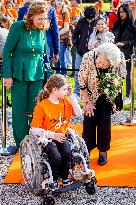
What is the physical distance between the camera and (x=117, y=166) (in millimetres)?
6211

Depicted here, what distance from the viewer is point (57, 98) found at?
5.46 m

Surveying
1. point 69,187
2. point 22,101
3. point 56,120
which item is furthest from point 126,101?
point 69,187

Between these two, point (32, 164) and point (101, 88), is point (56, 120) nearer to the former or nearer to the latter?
point (32, 164)

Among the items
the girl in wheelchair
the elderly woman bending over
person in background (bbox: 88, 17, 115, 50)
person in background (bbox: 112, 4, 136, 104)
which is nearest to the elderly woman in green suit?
the elderly woman bending over

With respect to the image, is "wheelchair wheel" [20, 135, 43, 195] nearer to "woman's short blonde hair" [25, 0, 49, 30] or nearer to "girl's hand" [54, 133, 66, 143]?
"girl's hand" [54, 133, 66, 143]

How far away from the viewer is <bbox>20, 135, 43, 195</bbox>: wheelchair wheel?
506 cm

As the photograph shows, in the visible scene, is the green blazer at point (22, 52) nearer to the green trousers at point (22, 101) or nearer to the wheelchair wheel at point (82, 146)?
the green trousers at point (22, 101)

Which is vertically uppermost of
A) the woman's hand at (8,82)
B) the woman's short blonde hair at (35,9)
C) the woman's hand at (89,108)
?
the woman's short blonde hair at (35,9)

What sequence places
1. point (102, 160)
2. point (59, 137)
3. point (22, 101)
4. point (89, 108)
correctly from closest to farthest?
point (59, 137) < point (89, 108) < point (102, 160) < point (22, 101)

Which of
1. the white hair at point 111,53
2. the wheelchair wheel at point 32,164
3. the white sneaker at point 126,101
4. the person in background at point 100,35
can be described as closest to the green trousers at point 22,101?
the wheelchair wheel at point 32,164

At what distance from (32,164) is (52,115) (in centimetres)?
55

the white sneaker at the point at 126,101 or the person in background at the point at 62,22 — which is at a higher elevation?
the person in background at the point at 62,22

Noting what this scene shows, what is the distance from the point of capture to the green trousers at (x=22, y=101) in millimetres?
6301

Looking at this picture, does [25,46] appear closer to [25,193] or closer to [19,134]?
[19,134]
